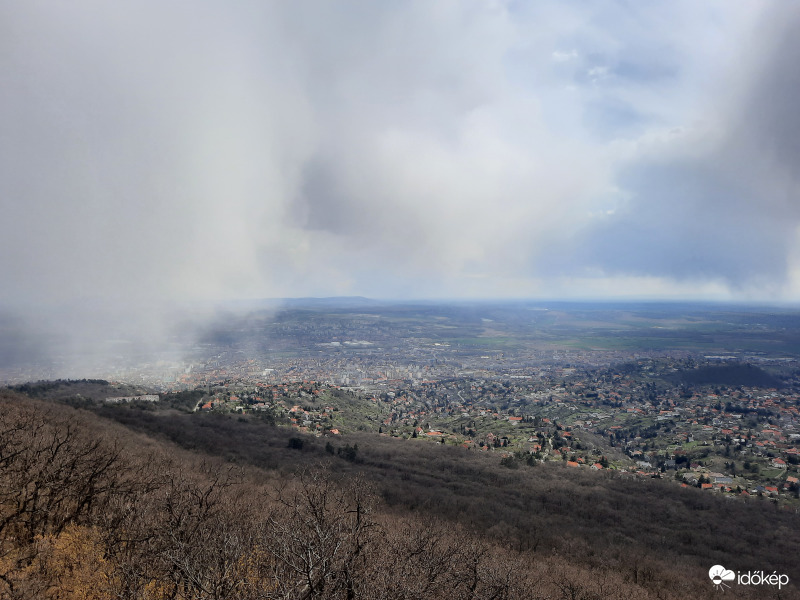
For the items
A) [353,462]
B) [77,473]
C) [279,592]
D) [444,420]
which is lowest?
[444,420]

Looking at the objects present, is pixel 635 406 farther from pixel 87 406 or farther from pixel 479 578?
pixel 87 406

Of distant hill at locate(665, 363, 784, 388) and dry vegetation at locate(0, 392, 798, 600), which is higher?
dry vegetation at locate(0, 392, 798, 600)

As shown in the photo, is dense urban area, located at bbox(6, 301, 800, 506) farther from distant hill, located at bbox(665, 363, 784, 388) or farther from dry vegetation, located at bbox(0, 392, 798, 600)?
dry vegetation, located at bbox(0, 392, 798, 600)

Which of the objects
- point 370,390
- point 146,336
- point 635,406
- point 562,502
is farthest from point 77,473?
point 146,336

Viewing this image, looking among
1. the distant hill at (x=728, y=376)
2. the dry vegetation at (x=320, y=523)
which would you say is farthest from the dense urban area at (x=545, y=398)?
the dry vegetation at (x=320, y=523)

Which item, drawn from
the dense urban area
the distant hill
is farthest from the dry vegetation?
the distant hill

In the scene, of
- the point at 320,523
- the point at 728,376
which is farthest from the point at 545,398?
the point at 320,523

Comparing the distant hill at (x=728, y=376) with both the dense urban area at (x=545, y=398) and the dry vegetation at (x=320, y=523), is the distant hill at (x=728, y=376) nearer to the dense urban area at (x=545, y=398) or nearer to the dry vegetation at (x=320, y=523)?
the dense urban area at (x=545, y=398)
